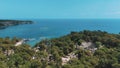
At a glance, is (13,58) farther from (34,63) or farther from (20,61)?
(34,63)

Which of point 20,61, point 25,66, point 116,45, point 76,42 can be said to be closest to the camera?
point 25,66

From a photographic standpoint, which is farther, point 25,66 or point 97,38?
point 97,38

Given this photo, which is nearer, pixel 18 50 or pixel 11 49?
pixel 18 50

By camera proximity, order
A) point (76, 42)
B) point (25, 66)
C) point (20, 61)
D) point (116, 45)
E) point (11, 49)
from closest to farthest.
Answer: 1. point (25, 66)
2. point (20, 61)
3. point (11, 49)
4. point (116, 45)
5. point (76, 42)

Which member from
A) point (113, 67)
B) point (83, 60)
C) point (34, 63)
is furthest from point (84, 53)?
point (34, 63)

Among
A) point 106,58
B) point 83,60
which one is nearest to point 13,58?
point 83,60

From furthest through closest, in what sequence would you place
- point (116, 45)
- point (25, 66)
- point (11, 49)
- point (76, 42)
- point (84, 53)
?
point (76, 42) < point (116, 45) < point (11, 49) < point (84, 53) < point (25, 66)

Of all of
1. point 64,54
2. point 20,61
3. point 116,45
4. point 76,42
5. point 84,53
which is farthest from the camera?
point 76,42

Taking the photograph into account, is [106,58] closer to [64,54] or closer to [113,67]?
[113,67]
